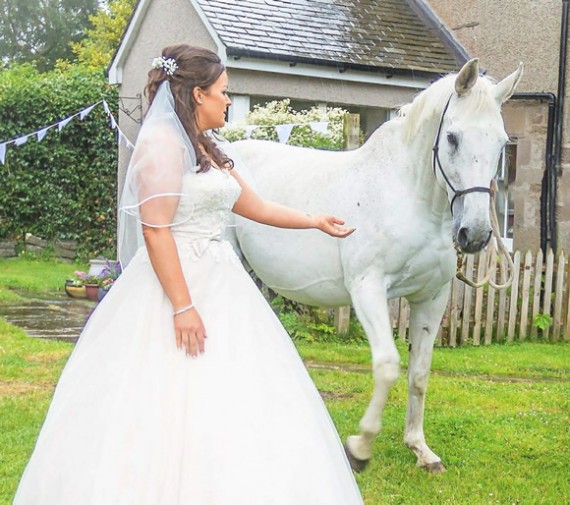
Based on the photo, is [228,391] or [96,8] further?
[96,8]

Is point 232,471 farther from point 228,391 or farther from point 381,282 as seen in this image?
point 381,282

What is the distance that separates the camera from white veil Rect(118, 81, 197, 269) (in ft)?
10.8

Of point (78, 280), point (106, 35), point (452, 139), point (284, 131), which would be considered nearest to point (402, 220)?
point (452, 139)

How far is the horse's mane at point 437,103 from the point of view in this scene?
434cm

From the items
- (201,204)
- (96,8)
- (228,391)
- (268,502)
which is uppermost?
(96,8)

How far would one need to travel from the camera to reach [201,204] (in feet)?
11.4

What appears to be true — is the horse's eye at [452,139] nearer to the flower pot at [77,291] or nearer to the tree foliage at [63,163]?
the flower pot at [77,291]

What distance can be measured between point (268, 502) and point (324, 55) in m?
10.2

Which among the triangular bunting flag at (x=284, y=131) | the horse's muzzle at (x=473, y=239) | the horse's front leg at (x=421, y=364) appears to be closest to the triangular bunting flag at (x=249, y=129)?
the triangular bunting flag at (x=284, y=131)

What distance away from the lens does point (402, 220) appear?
15.6 ft

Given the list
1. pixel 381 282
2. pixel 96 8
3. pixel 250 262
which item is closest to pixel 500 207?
pixel 250 262

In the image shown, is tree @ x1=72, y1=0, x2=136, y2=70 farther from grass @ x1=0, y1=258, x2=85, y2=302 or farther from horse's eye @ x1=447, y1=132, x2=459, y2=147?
horse's eye @ x1=447, y1=132, x2=459, y2=147

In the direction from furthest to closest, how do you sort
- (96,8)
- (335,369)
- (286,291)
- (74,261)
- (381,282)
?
(96,8), (74,261), (335,369), (286,291), (381,282)

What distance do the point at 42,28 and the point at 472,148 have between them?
148 ft
